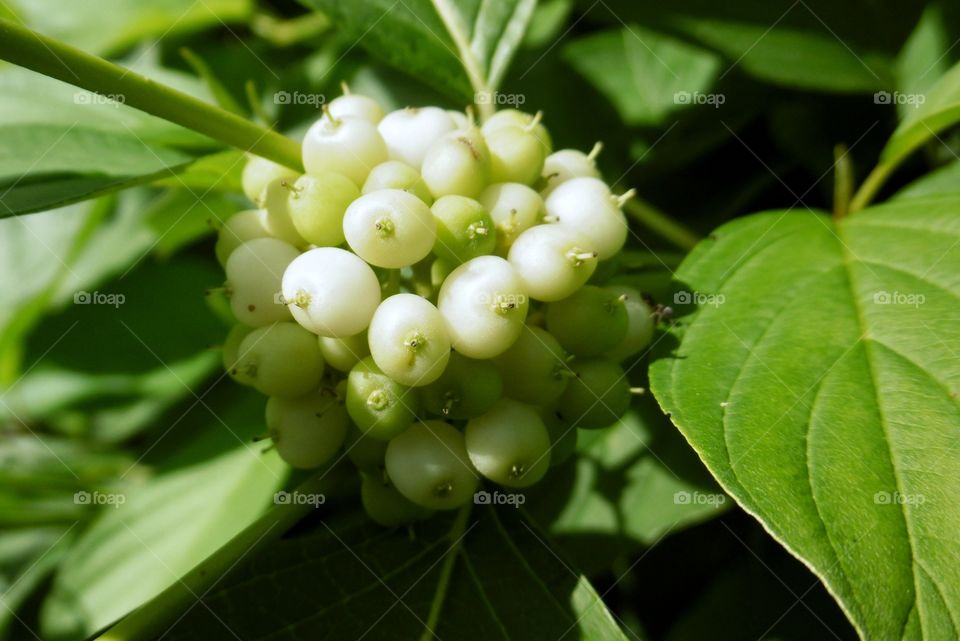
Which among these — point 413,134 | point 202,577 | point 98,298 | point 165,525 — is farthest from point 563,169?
point 98,298

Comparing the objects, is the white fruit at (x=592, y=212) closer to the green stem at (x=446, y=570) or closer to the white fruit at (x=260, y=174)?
the white fruit at (x=260, y=174)

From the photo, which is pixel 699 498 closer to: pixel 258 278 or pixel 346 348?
pixel 346 348

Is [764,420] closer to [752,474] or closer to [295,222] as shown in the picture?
[752,474]

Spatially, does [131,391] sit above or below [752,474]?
below

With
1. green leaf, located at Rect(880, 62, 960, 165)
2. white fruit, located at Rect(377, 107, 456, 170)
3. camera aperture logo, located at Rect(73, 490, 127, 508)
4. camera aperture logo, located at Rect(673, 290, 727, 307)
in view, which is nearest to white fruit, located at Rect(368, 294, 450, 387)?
white fruit, located at Rect(377, 107, 456, 170)

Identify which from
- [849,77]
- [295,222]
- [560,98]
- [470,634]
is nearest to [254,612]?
[470,634]

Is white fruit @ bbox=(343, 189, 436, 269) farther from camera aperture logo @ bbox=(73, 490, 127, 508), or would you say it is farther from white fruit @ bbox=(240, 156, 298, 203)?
camera aperture logo @ bbox=(73, 490, 127, 508)
